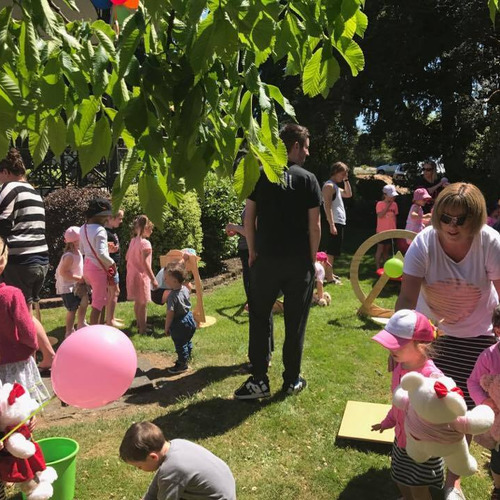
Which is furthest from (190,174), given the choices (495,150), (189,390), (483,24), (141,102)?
(483,24)

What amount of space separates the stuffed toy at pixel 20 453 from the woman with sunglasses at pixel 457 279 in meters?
2.19

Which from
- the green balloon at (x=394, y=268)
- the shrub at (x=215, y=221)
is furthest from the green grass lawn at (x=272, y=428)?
the shrub at (x=215, y=221)

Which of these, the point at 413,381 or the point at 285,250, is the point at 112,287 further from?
the point at 413,381

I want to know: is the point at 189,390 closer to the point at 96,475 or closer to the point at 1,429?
the point at 96,475

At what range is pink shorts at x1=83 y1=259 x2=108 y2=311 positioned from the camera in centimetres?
611

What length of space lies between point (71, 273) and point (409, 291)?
4033mm

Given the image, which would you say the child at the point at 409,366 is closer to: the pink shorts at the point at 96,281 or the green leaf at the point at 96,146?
the green leaf at the point at 96,146

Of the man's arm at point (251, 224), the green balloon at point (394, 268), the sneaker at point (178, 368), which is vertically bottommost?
the sneaker at point (178, 368)

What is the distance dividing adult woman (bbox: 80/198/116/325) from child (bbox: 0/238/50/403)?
7.54 feet

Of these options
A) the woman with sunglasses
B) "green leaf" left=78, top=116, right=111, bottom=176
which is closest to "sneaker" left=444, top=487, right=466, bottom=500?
the woman with sunglasses

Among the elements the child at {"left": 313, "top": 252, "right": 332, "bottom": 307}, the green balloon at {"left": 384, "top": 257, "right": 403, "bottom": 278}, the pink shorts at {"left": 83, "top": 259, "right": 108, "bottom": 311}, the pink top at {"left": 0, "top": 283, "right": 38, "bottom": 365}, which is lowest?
the child at {"left": 313, "top": 252, "right": 332, "bottom": 307}

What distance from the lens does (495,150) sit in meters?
14.1

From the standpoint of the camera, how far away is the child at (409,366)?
2.84 meters

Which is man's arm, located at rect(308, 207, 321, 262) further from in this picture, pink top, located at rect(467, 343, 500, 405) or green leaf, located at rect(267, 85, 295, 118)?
green leaf, located at rect(267, 85, 295, 118)
